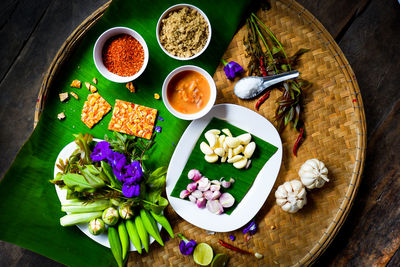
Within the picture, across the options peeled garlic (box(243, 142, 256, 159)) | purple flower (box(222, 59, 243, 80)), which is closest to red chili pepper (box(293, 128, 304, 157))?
peeled garlic (box(243, 142, 256, 159))

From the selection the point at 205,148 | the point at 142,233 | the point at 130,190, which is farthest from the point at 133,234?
the point at 205,148

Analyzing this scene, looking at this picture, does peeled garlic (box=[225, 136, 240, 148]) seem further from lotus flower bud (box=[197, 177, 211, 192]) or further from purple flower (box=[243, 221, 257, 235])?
purple flower (box=[243, 221, 257, 235])

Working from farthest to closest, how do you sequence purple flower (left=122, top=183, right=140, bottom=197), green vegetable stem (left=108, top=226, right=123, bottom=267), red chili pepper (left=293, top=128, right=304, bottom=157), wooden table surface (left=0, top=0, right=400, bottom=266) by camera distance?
1. wooden table surface (left=0, top=0, right=400, bottom=266)
2. red chili pepper (left=293, top=128, right=304, bottom=157)
3. green vegetable stem (left=108, top=226, right=123, bottom=267)
4. purple flower (left=122, top=183, right=140, bottom=197)

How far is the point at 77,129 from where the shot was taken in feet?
5.57

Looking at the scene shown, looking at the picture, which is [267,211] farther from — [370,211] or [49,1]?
[49,1]

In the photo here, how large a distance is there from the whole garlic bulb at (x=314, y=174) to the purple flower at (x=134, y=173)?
2.95 ft

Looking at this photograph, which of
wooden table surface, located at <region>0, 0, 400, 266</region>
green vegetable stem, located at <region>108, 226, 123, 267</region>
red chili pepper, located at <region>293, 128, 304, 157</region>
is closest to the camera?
green vegetable stem, located at <region>108, 226, 123, 267</region>

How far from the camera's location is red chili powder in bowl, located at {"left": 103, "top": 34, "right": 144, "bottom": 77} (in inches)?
63.2

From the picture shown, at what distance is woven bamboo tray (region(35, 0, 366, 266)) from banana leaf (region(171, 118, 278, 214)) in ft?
0.46

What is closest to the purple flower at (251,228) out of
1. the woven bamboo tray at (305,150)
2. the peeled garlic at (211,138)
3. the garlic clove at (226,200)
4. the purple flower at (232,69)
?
the woven bamboo tray at (305,150)

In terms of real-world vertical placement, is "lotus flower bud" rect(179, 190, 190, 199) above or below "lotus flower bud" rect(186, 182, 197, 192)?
below

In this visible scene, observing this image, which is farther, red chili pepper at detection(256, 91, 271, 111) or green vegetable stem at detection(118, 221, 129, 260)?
red chili pepper at detection(256, 91, 271, 111)

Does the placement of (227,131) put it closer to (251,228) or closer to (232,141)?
(232,141)

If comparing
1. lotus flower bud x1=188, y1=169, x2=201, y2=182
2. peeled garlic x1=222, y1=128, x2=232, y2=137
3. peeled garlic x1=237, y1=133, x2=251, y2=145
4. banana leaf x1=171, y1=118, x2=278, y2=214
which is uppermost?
peeled garlic x1=237, y1=133, x2=251, y2=145
